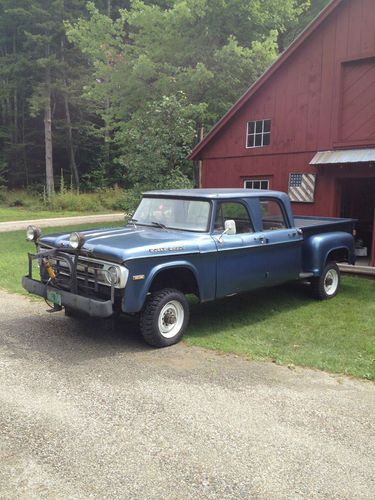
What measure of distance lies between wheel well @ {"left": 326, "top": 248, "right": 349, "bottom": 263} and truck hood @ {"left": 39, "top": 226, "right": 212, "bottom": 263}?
10.5 ft

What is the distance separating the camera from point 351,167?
1151cm

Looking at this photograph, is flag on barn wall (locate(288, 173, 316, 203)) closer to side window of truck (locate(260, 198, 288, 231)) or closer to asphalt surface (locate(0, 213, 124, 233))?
side window of truck (locate(260, 198, 288, 231))

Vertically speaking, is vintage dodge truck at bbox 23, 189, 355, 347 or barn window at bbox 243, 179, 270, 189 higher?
barn window at bbox 243, 179, 270, 189

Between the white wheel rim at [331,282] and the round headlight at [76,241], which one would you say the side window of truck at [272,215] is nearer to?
the white wheel rim at [331,282]

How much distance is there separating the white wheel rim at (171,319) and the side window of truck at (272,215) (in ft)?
6.92

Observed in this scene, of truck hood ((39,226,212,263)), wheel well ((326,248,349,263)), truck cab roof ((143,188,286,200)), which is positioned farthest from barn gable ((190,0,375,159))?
truck hood ((39,226,212,263))

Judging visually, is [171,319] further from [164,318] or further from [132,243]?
[132,243]

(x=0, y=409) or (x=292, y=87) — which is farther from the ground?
(x=292, y=87)

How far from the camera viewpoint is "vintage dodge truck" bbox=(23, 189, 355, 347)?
219 inches

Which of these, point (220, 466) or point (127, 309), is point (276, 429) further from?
point (127, 309)

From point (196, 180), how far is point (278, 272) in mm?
13185

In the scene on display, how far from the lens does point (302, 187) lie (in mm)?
12664

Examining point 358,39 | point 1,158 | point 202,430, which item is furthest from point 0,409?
point 1,158

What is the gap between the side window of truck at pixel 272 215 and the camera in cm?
746
